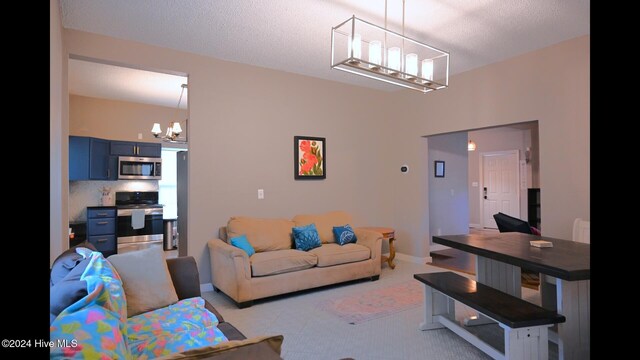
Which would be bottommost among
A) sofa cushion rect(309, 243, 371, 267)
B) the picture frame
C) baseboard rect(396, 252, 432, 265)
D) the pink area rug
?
the pink area rug

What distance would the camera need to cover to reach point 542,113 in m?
3.86

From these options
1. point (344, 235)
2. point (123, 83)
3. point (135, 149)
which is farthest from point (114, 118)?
point (344, 235)

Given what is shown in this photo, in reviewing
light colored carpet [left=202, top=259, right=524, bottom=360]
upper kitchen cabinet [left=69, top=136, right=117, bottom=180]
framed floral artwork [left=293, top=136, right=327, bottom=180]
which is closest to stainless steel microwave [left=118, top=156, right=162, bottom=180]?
upper kitchen cabinet [left=69, top=136, right=117, bottom=180]

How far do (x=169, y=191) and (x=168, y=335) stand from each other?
5875 mm

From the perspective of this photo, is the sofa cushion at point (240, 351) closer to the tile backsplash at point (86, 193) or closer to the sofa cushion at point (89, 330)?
the sofa cushion at point (89, 330)

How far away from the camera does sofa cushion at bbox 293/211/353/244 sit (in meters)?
4.43

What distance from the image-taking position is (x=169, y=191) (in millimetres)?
7109

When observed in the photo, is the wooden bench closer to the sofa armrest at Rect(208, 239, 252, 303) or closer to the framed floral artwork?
the sofa armrest at Rect(208, 239, 252, 303)

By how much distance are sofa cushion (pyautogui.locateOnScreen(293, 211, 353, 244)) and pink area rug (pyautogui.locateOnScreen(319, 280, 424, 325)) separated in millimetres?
937

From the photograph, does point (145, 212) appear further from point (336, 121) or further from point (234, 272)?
point (336, 121)

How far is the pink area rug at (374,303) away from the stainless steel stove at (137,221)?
388 centimetres

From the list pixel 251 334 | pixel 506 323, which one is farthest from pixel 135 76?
pixel 506 323
